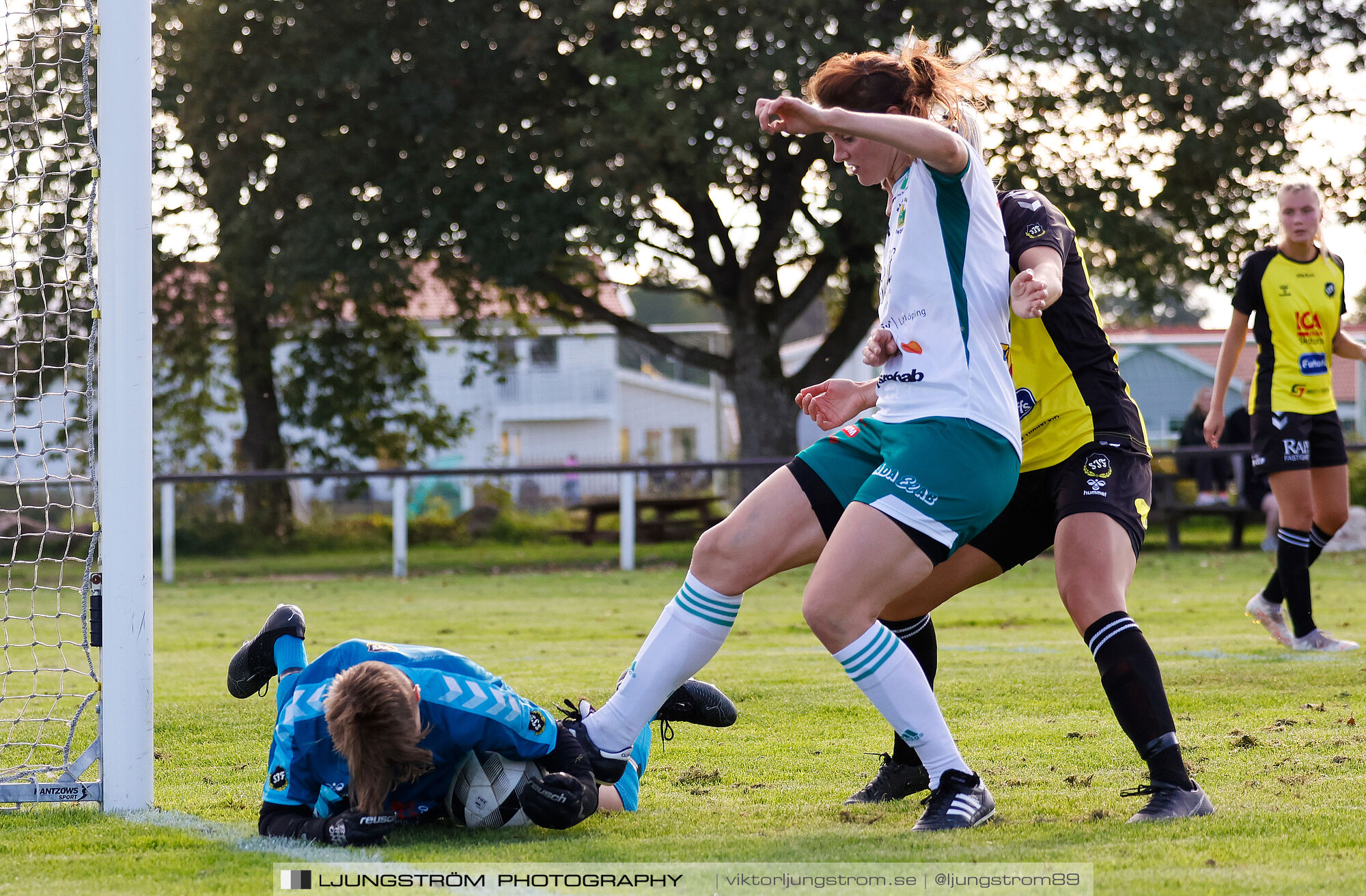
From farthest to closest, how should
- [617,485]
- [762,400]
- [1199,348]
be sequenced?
[1199,348] < [762,400] < [617,485]

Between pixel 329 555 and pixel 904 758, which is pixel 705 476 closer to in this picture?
pixel 329 555

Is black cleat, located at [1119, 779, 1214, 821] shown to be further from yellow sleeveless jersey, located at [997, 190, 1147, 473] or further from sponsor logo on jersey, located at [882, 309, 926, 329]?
sponsor logo on jersey, located at [882, 309, 926, 329]

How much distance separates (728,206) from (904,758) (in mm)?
17198

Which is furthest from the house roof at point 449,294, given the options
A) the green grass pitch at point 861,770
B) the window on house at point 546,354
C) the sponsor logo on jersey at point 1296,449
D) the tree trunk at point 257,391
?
the sponsor logo on jersey at point 1296,449

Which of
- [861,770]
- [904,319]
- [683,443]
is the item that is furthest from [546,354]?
[904,319]

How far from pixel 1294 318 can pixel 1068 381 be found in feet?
12.1

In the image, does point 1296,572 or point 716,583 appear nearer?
point 716,583

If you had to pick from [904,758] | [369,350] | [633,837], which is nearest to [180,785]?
[633,837]

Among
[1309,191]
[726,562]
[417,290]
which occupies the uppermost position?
[417,290]

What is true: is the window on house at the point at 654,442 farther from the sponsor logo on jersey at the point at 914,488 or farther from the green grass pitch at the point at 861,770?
the sponsor logo on jersey at the point at 914,488

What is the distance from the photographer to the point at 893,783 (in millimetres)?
3811

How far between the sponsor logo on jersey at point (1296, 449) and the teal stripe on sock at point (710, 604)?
434cm

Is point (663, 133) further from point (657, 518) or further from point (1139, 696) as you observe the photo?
point (1139, 696)

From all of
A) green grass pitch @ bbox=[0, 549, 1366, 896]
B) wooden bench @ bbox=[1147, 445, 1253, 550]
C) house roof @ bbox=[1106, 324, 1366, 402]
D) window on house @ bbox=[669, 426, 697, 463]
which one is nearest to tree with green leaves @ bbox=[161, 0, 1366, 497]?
wooden bench @ bbox=[1147, 445, 1253, 550]
